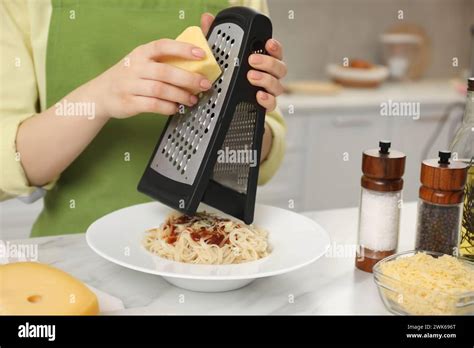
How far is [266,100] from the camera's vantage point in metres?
0.98

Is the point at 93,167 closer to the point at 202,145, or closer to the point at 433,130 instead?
the point at 202,145

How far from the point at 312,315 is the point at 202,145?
287 millimetres

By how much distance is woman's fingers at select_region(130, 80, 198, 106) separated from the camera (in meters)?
0.96

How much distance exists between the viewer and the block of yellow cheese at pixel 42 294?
78cm

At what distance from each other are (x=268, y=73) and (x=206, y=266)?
0.31 meters

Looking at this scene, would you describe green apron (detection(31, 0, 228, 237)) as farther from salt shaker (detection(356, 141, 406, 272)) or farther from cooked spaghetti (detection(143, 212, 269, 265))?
salt shaker (detection(356, 141, 406, 272))

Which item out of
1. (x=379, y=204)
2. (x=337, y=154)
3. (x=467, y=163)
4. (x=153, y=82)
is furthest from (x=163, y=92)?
(x=337, y=154)

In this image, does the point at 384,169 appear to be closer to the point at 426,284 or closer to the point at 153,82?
the point at 426,284

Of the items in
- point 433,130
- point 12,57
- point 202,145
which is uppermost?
point 12,57

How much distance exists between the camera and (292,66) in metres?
3.13

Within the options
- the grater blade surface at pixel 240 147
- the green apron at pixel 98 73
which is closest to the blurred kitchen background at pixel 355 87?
the green apron at pixel 98 73

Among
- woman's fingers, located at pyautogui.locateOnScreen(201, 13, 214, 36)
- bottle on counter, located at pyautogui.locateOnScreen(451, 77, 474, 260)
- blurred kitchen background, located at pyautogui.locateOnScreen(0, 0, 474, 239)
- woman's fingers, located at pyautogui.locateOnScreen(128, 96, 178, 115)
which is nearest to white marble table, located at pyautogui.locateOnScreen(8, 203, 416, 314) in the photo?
bottle on counter, located at pyautogui.locateOnScreen(451, 77, 474, 260)

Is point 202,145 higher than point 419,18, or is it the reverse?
point 419,18
